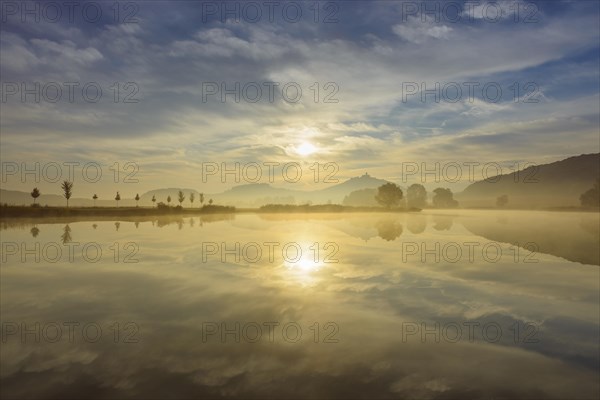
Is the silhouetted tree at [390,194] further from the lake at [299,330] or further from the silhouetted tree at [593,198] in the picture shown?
the lake at [299,330]

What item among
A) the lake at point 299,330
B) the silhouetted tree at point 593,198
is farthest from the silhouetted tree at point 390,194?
the lake at point 299,330

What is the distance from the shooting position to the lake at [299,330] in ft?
24.7

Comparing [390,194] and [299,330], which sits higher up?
[390,194]

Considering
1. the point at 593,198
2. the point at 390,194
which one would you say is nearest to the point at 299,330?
the point at 390,194

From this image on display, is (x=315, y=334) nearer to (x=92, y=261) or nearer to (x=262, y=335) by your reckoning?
(x=262, y=335)

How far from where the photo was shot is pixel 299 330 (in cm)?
1078

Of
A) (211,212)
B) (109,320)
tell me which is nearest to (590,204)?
(211,212)

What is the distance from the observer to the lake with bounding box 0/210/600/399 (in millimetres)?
7531

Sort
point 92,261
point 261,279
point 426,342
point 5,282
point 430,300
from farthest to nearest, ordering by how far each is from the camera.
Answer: point 92,261
point 261,279
point 5,282
point 430,300
point 426,342

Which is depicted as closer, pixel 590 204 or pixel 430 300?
pixel 430 300

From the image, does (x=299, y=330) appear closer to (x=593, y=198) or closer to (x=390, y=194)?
(x=390, y=194)

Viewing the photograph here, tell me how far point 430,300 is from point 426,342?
442 cm

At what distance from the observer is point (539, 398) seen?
7.11 metres

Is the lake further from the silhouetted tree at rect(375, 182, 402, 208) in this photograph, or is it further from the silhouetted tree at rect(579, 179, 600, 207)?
the silhouetted tree at rect(579, 179, 600, 207)
